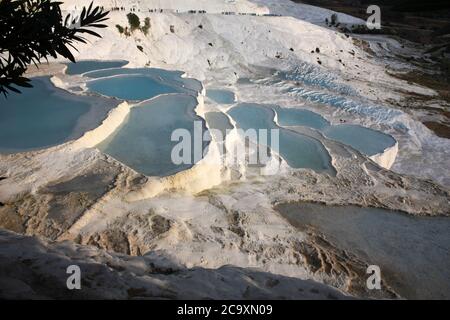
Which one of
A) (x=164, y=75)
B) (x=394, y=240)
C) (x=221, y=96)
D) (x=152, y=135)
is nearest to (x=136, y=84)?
(x=164, y=75)

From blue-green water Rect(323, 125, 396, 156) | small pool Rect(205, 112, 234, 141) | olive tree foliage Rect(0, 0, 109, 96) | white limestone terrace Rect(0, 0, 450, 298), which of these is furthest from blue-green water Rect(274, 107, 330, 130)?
olive tree foliage Rect(0, 0, 109, 96)

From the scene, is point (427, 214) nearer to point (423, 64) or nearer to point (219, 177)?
point (219, 177)

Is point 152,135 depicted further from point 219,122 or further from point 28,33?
point 28,33

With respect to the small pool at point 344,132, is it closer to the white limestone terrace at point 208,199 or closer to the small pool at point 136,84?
the white limestone terrace at point 208,199

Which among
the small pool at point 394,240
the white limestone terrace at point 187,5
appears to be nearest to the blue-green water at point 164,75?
the small pool at point 394,240

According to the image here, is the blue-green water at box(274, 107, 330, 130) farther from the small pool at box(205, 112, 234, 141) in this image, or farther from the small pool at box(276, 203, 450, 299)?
the small pool at box(276, 203, 450, 299)

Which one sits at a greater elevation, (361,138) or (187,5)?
(187,5)
